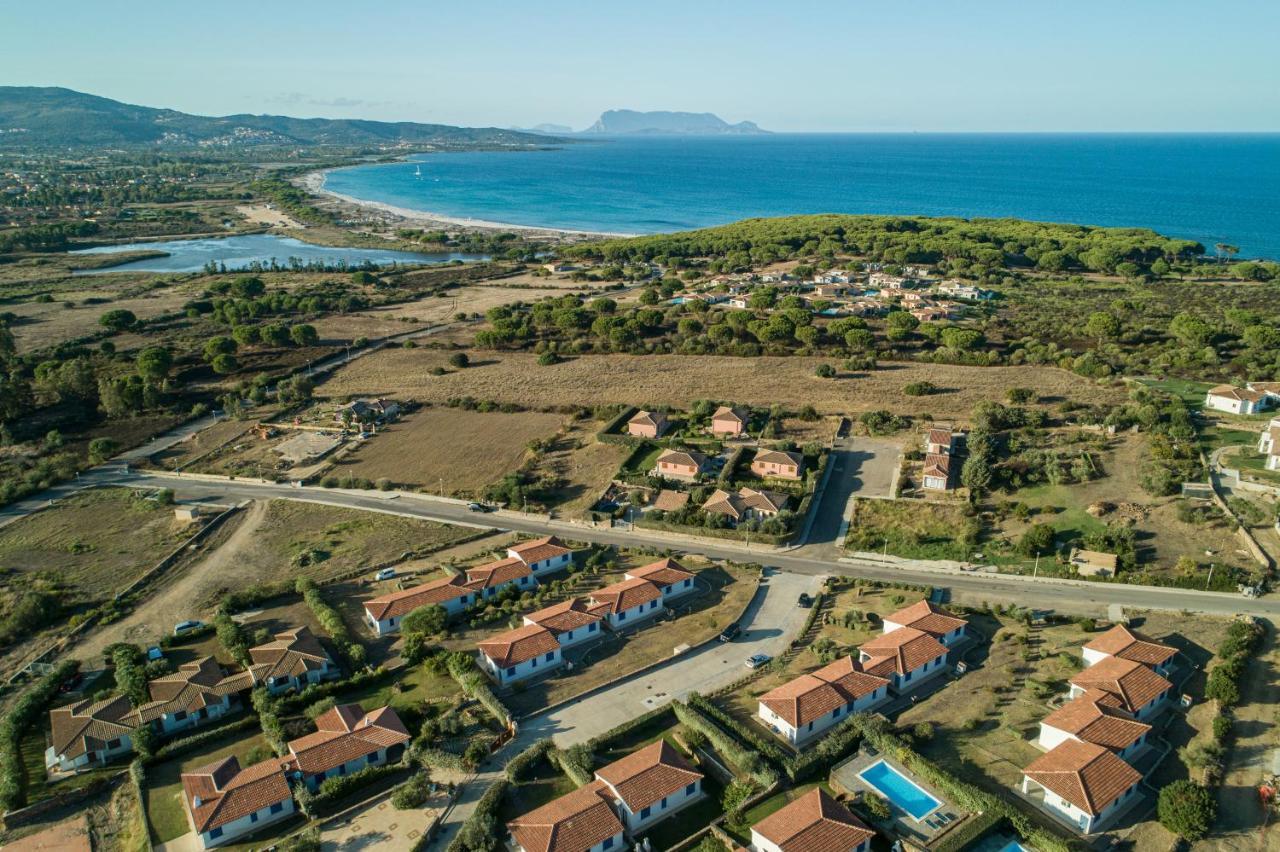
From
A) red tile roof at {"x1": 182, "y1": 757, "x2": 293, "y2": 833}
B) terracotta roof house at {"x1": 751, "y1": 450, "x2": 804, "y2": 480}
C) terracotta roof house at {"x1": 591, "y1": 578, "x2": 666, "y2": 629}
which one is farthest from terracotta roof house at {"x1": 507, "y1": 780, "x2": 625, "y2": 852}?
terracotta roof house at {"x1": 751, "y1": 450, "x2": 804, "y2": 480}

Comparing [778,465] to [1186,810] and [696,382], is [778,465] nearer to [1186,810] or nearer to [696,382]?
[696,382]

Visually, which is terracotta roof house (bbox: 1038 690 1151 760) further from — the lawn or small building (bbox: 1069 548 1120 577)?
the lawn

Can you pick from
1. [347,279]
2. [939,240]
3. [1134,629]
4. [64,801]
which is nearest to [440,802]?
[64,801]

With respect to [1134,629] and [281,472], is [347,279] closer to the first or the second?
[281,472]

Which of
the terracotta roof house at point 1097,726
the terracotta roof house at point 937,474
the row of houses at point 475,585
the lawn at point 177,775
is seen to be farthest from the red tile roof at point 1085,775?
the lawn at point 177,775

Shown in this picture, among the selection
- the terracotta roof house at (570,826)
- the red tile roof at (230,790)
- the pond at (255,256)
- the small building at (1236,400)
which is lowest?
the red tile roof at (230,790)

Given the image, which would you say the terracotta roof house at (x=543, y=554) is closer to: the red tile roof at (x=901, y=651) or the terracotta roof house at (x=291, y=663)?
the terracotta roof house at (x=291, y=663)
